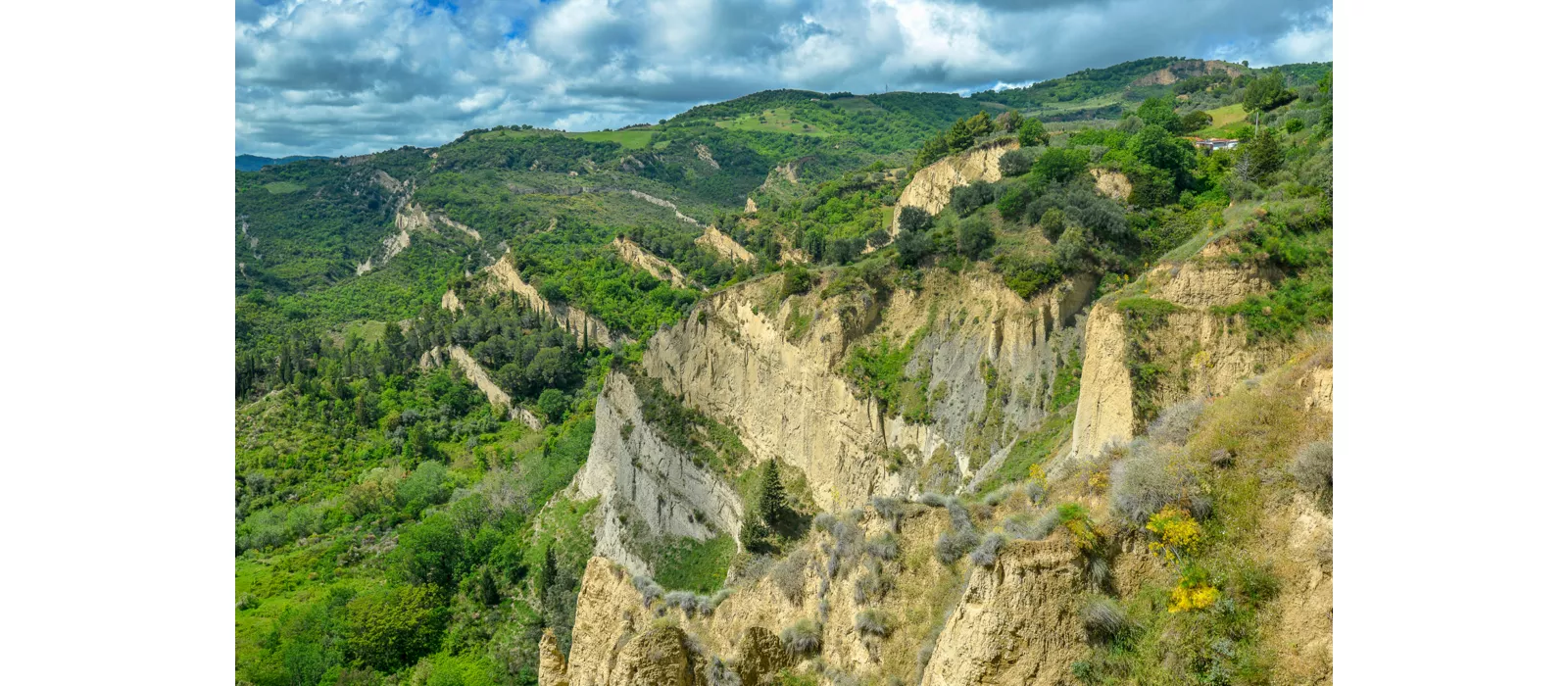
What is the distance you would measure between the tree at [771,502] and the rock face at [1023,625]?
2348 centimetres

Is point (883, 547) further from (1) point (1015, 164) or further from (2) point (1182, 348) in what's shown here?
(1) point (1015, 164)

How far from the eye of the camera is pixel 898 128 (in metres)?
170

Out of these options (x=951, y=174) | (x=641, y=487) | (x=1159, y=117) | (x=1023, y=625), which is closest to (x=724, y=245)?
(x=951, y=174)

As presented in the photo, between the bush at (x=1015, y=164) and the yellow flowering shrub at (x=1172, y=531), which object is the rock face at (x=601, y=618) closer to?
the yellow flowering shrub at (x=1172, y=531)

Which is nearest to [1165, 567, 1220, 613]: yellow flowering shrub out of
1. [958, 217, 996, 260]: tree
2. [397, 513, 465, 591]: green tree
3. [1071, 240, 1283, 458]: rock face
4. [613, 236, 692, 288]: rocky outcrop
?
[1071, 240, 1283, 458]: rock face

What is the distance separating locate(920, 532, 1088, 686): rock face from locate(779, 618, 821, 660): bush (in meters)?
3.73

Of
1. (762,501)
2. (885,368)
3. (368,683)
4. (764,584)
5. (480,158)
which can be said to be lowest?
(368,683)

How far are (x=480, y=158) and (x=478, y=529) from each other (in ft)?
415

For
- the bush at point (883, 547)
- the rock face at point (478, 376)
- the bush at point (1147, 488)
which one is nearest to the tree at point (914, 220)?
the bush at point (883, 547)

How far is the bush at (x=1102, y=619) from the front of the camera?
35.1 ft

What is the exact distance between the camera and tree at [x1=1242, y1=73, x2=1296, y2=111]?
51.0 meters

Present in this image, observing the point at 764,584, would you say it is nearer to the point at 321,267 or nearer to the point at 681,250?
the point at 681,250

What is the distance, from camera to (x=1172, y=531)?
1140cm

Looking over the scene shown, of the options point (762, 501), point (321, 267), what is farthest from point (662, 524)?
point (321, 267)
